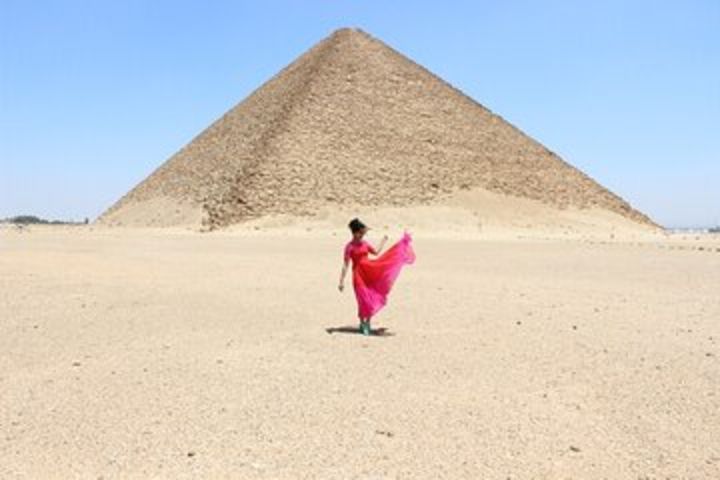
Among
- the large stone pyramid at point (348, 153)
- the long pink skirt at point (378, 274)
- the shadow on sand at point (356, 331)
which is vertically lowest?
the shadow on sand at point (356, 331)

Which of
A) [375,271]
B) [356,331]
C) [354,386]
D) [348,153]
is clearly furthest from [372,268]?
[348,153]

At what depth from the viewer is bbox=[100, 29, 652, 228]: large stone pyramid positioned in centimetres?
5562

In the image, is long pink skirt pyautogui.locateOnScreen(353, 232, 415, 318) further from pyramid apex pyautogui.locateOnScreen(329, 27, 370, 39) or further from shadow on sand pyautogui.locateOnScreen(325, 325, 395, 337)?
pyramid apex pyautogui.locateOnScreen(329, 27, 370, 39)

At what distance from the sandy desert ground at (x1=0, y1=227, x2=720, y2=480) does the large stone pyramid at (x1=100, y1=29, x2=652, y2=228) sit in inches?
1582

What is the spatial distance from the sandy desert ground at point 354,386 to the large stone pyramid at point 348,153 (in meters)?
40.2

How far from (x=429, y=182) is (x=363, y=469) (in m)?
54.4

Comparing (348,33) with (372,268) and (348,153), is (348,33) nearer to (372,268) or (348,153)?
(348,153)

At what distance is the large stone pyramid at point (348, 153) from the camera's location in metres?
55.6

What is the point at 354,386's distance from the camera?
6.64m

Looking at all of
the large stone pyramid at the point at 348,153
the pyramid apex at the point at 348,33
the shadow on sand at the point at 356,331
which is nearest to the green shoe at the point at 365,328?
the shadow on sand at the point at 356,331

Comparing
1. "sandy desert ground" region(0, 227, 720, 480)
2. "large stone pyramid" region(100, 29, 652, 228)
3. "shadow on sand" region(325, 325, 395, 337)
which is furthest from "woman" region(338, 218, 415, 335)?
"large stone pyramid" region(100, 29, 652, 228)

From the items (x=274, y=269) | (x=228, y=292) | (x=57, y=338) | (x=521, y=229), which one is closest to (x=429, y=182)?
(x=521, y=229)

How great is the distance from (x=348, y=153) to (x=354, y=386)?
179ft

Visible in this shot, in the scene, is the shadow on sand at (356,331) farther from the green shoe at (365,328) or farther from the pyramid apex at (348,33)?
the pyramid apex at (348,33)
